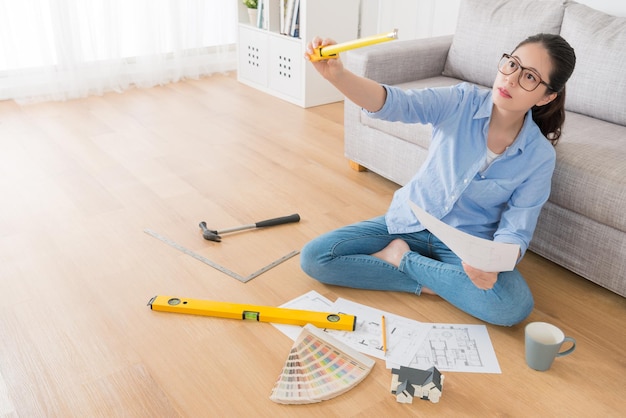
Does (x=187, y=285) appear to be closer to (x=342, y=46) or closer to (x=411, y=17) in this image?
(x=342, y=46)

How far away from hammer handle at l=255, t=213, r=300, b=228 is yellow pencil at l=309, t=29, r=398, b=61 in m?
0.94

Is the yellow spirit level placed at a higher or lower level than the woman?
lower

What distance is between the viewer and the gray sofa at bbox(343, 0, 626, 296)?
1979mm

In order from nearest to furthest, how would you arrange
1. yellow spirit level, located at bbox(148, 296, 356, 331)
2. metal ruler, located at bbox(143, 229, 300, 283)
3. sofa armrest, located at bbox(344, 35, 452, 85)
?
yellow spirit level, located at bbox(148, 296, 356, 331) → metal ruler, located at bbox(143, 229, 300, 283) → sofa armrest, located at bbox(344, 35, 452, 85)

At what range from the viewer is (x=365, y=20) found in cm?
387

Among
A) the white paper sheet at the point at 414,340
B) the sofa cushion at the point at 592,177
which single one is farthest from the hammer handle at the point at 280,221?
the sofa cushion at the point at 592,177

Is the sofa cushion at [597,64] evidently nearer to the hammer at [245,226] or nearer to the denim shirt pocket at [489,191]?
the denim shirt pocket at [489,191]

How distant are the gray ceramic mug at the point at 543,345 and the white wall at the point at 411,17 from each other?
2.23 meters

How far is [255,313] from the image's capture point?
1846 mm

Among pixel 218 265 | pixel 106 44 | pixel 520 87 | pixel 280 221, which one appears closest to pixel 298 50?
pixel 106 44

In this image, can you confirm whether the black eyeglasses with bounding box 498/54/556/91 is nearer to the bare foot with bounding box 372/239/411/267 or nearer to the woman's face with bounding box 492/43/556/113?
the woman's face with bounding box 492/43/556/113

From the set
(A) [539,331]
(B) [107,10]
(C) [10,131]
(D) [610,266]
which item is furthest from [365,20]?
(A) [539,331]

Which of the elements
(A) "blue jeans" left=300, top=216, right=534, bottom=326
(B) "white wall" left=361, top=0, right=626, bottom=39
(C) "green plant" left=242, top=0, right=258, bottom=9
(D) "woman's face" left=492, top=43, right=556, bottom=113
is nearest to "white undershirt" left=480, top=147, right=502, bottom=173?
(D) "woman's face" left=492, top=43, right=556, bottom=113

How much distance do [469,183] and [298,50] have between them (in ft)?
6.88
